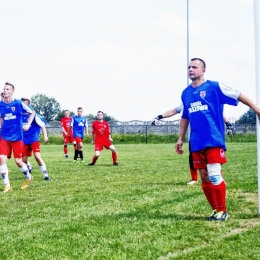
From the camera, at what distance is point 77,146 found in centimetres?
2120

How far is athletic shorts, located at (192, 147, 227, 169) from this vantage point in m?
6.60

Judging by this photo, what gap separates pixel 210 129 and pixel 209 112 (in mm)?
227

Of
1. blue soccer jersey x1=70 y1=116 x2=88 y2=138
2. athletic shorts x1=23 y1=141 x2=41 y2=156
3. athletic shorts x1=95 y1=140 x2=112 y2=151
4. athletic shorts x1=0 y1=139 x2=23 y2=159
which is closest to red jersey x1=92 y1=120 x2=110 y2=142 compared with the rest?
athletic shorts x1=95 y1=140 x2=112 y2=151

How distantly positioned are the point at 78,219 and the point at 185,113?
2088 millimetres

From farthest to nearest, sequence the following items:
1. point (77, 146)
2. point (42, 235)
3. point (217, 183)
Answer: point (77, 146)
point (217, 183)
point (42, 235)

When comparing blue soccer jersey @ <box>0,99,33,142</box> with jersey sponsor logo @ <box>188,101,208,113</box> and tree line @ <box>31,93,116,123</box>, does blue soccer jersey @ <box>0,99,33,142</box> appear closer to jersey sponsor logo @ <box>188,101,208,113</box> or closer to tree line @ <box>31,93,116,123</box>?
jersey sponsor logo @ <box>188,101,208,113</box>

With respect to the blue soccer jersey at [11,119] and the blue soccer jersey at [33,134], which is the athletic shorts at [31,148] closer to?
the blue soccer jersey at [33,134]

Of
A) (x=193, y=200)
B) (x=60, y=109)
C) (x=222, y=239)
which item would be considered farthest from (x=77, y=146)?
(x=60, y=109)

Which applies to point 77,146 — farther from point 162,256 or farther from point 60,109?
point 60,109

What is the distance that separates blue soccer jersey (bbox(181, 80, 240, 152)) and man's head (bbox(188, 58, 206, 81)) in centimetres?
15

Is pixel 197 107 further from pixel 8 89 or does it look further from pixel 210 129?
pixel 8 89

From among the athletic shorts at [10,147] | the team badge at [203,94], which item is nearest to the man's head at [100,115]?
the athletic shorts at [10,147]

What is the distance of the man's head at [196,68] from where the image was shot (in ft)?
21.9

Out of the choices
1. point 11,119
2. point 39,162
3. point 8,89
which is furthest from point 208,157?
point 39,162
